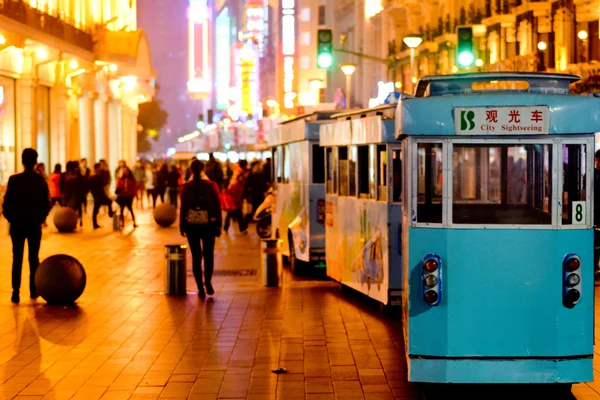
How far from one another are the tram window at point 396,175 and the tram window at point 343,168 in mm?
2219

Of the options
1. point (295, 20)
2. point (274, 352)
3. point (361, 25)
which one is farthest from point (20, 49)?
point (295, 20)

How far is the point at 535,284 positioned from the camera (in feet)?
28.3

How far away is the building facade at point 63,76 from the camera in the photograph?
35688 millimetres

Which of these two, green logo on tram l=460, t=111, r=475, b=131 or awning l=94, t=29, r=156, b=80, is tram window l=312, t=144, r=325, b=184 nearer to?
green logo on tram l=460, t=111, r=475, b=131

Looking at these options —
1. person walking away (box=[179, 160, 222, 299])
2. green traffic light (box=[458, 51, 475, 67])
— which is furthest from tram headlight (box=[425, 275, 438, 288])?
green traffic light (box=[458, 51, 475, 67])

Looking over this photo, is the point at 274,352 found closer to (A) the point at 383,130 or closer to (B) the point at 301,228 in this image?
(A) the point at 383,130

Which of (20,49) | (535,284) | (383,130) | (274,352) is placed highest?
(20,49)

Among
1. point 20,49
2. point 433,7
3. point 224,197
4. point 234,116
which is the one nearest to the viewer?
point 224,197

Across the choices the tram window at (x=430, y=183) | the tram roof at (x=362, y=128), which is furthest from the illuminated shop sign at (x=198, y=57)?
the tram window at (x=430, y=183)

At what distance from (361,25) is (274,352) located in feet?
216

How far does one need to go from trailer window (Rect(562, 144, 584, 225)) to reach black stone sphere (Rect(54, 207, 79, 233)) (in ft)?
69.6

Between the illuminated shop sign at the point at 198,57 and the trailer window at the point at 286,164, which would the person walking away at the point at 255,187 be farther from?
the illuminated shop sign at the point at 198,57

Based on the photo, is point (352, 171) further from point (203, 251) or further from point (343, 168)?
point (203, 251)

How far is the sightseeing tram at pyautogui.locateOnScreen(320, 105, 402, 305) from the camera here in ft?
44.0
